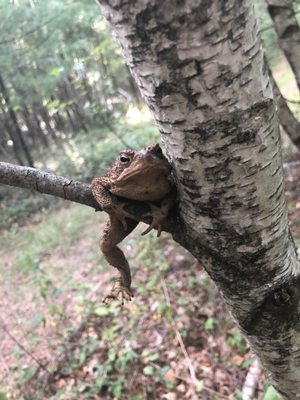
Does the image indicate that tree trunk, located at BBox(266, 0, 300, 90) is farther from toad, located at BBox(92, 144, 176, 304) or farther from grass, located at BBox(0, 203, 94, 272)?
grass, located at BBox(0, 203, 94, 272)

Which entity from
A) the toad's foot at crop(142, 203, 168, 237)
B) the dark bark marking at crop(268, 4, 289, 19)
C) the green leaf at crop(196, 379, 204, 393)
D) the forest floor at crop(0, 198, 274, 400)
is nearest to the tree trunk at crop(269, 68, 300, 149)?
the dark bark marking at crop(268, 4, 289, 19)

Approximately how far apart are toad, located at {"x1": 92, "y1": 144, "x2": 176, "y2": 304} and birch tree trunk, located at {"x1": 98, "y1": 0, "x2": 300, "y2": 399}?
87mm

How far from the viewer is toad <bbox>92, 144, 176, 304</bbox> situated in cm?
134

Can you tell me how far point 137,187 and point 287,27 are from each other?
411cm

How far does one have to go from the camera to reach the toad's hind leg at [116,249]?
1.61 m

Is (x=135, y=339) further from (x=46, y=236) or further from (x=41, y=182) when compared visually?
(x=46, y=236)

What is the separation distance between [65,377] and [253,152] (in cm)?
422

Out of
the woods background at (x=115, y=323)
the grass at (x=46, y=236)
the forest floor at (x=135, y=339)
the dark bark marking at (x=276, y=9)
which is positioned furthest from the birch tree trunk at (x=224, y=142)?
the grass at (x=46, y=236)

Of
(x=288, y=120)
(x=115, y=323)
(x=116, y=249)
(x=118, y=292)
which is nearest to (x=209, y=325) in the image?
(x=115, y=323)

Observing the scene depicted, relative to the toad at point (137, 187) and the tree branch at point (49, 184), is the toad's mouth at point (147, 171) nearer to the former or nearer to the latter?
the toad at point (137, 187)

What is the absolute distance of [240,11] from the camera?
905 mm

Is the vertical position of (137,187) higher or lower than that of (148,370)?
higher

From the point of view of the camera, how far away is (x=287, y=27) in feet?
15.3

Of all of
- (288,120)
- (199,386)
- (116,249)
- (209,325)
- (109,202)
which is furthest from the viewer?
(288,120)
